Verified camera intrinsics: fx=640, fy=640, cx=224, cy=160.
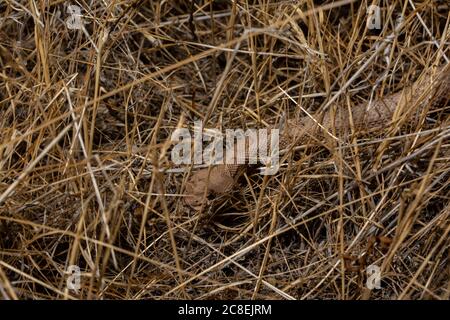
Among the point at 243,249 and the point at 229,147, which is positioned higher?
the point at 229,147

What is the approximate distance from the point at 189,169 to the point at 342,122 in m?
0.41

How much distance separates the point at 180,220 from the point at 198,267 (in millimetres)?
135

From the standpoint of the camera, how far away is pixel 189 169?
62.2 inches

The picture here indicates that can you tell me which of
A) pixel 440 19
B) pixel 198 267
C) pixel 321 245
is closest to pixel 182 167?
pixel 198 267

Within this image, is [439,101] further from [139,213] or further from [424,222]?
[139,213]

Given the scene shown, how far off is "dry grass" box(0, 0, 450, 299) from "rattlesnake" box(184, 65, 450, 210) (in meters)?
0.03

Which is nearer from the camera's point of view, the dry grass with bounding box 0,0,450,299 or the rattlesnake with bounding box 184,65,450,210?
the dry grass with bounding box 0,0,450,299

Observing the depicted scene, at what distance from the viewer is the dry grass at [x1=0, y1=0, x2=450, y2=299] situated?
1.41 meters

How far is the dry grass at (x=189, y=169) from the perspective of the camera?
141 cm

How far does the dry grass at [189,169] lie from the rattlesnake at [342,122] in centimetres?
3

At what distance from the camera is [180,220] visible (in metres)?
Answer: 1.59

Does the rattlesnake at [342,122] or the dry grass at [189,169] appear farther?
the rattlesnake at [342,122]
